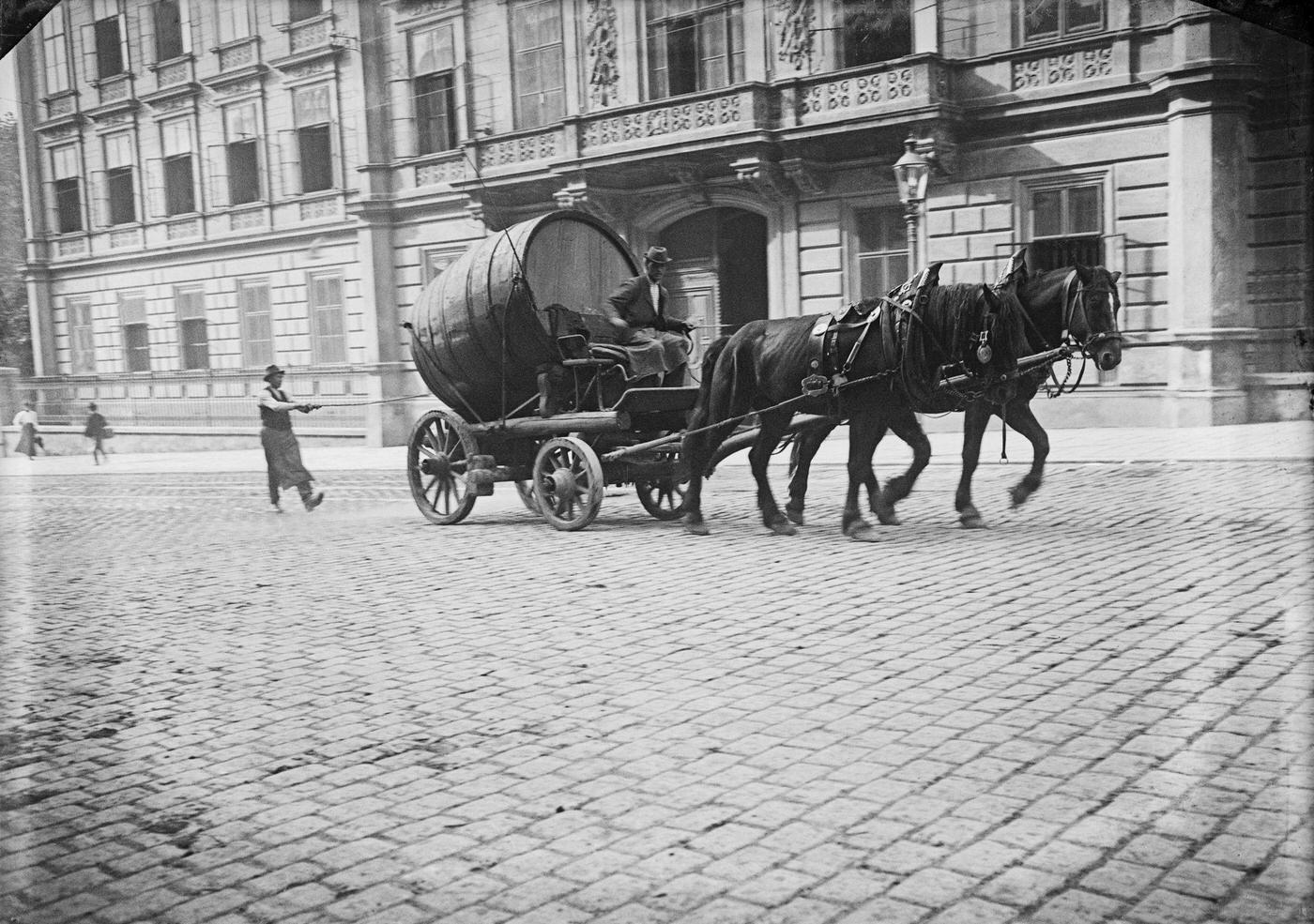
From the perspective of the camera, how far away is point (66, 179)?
3283 mm

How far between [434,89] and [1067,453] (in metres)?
2.45

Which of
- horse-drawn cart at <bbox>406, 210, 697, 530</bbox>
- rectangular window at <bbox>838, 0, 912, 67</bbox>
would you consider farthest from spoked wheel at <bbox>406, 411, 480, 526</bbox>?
rectangular window at <bbox>838, 0, 912, 67</bbox>

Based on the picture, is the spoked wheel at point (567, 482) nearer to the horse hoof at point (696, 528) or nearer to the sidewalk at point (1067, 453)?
the horse hoof at point (696, 528)

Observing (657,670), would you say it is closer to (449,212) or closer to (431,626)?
(431,626)

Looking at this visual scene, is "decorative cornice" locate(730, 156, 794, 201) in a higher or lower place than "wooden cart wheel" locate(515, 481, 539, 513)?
higher

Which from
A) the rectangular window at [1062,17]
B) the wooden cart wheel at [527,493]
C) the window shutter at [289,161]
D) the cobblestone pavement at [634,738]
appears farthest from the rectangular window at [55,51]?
the wooden cart wheel at [527,493]

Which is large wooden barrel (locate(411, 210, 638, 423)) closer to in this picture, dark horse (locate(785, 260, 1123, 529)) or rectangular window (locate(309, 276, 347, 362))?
rectangular window (locate(309, 276, 347, 362))

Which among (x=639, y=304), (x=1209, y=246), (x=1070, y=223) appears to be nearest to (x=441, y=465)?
(x=639, y=304)

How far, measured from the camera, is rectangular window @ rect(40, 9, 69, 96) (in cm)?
311

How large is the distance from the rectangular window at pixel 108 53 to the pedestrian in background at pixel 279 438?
36.3 inches

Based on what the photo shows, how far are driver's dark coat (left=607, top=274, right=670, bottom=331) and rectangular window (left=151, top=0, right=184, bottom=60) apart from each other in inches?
90.3

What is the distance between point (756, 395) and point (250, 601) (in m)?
3.92

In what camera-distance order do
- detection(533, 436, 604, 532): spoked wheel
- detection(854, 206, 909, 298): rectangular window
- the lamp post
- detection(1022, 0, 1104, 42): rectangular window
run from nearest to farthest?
detection(1022, 0, 1104, 42): rectangular window → the lamp post → detection(854, 206, 909, 298): rectangular window → detection(533, 436, 604, 532): spoked wheel

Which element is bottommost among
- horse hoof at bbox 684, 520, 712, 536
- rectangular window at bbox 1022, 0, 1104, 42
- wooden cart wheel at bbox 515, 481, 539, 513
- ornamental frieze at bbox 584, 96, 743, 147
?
horse hoof at bbox 684, 520, 712, 536
